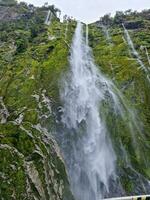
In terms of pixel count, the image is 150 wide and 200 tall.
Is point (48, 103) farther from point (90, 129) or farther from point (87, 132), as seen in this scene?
point (87, 132)

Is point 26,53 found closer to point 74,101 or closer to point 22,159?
point 74,101

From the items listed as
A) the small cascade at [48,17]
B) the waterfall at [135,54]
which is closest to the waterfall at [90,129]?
the waterfall at [135,54]

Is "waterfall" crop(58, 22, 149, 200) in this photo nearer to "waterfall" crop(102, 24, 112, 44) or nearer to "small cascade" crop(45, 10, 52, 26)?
"waterfall" crop(102, 24, 112, 44)

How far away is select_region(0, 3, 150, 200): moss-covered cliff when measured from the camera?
27.5 metres

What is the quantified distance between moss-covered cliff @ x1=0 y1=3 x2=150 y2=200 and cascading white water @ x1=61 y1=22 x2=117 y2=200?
99cm

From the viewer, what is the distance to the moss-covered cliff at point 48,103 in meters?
27.5

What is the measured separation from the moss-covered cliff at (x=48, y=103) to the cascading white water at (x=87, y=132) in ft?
3.25

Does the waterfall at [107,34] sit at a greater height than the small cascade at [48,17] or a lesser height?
lesser

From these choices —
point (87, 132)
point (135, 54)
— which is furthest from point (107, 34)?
point (87, 132)

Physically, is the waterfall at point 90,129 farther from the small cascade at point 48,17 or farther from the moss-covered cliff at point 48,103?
the small cascade at point 48,17

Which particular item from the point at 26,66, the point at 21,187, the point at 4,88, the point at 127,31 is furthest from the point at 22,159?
the point at 127,31

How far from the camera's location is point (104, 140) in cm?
3866

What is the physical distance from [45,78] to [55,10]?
176 feet

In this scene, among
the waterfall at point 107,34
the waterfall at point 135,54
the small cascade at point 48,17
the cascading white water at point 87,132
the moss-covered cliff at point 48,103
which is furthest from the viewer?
the small cascade at point 48,17
